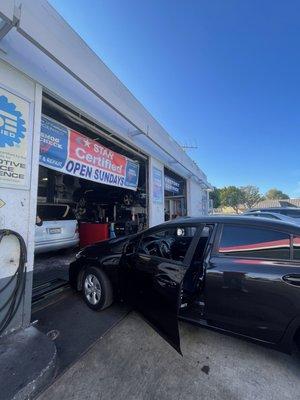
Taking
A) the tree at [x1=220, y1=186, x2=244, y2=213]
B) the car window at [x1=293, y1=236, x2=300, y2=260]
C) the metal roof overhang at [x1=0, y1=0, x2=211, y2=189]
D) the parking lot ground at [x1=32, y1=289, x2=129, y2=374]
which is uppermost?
the tree at [x1=220, y1=186, x2=244, y2=213]

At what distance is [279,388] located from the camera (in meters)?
2.17

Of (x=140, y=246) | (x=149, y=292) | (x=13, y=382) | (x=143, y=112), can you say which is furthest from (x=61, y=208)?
(x=13, y=382)

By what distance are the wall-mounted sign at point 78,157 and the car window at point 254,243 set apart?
3.33m

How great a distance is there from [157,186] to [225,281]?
556 cm

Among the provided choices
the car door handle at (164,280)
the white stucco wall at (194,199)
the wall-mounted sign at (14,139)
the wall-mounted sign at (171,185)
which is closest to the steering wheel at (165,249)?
the car door handle at (164,280)

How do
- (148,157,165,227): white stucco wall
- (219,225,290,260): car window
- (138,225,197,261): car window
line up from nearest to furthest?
(219,225,290,260): car window
(138,225,197,261): car window
(148,157,165,227): white stucco wall

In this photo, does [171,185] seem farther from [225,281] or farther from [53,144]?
[225,281]

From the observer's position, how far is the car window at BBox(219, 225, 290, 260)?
2330mm

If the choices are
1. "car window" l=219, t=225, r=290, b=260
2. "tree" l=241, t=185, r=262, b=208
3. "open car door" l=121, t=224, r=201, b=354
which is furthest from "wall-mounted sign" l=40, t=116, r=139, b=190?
"tree" l=241, t=185, r=262, b=208

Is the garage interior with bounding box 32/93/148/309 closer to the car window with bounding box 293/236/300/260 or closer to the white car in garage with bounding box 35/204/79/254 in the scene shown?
the white car in garage with bounding box 35/204/79/254

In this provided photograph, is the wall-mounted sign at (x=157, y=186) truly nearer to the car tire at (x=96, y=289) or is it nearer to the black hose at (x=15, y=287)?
the car tire at (x=96, y=289)

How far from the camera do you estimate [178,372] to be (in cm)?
237

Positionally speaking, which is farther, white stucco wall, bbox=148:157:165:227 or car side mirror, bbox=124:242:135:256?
white stucco wall, bbox=148:157:165:227

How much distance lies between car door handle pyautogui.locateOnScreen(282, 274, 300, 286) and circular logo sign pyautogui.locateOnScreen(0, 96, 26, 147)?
336 cm
